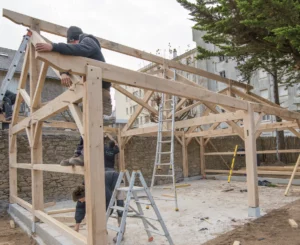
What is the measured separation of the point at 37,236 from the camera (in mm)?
4758

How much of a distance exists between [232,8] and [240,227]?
15.2ft

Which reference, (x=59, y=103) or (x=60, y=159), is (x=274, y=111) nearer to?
(x=59, y=103)

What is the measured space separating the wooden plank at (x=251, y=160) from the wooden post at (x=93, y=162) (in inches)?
140

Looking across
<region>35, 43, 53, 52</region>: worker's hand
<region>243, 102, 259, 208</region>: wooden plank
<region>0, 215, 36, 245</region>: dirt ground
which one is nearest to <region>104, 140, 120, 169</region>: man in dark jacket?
<region>0, 215, 36, 245</region>: dirt ground

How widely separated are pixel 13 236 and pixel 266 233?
448 cm

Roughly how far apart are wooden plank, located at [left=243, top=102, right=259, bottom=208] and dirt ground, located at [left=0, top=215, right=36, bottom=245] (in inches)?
159

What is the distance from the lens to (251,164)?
18.4 feet

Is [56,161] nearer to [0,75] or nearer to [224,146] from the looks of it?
[224,146]

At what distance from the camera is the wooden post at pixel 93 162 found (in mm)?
2953

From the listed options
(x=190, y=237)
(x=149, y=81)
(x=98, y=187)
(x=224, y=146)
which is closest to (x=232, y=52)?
(x=149, y=81)

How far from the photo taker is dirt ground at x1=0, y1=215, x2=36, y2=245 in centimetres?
492

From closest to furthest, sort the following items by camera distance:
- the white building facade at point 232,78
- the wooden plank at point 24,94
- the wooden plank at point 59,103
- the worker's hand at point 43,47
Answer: the worker's hand at point 43,47, the wooden plank at point 59,103, the wooden plank at point 24,94, the white building facade at point 232,78

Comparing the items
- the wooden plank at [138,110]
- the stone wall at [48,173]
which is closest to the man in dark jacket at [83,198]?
the wooden plank at [138,110]

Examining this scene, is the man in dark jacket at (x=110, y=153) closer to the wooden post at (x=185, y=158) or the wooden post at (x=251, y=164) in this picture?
the wooden post at (x=251, y=164)
